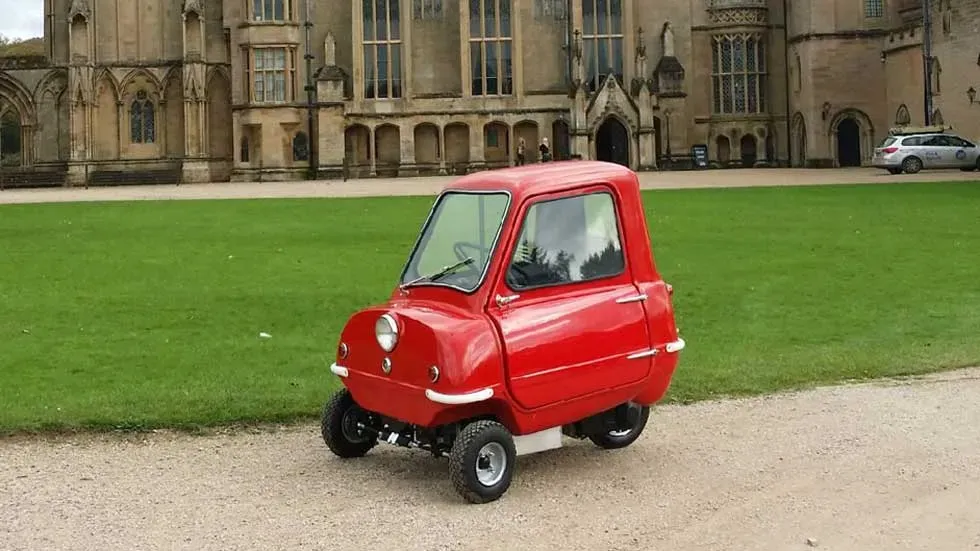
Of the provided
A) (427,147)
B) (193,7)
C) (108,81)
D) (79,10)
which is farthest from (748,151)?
(79,10)

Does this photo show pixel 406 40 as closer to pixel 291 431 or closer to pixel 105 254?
pixel 105 254

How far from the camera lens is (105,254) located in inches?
742

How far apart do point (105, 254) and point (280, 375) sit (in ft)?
33.4

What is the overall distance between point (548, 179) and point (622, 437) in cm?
177

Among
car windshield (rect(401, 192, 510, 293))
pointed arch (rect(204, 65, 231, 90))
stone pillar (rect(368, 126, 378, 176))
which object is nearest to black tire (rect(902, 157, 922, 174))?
stone pillar (rect(368, 126, 378, 176))

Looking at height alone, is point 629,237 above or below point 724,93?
below

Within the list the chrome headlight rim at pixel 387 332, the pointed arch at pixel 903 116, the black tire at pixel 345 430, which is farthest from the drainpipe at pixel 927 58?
the chrome headlight rim at pixel 387 332

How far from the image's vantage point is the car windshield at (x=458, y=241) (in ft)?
22.3

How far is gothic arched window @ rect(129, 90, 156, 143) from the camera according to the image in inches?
2249

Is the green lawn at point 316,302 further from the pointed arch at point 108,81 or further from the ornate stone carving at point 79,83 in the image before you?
the pointed arch at point 108,81

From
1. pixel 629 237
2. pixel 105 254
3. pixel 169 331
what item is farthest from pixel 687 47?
pixel 629 237

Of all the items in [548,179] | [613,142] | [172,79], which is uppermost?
[172,79]

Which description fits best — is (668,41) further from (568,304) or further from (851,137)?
(568,304)

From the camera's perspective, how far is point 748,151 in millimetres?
54250
